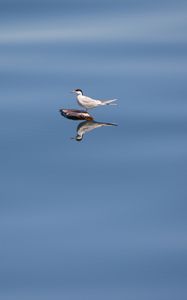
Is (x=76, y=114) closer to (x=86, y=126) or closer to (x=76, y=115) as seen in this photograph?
(x=76, y=115)

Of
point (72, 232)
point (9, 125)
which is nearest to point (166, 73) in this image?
point (9, 125)

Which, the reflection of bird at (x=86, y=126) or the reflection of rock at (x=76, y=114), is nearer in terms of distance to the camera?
the reflection of bird at (x=86, y=126)

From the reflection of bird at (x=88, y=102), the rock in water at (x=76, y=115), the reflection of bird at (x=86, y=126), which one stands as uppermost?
the reflection of bird at (x=88, y=102)

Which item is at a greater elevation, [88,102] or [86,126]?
[88,102]

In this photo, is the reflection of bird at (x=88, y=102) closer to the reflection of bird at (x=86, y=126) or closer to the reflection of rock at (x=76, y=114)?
the reflection of rock at (x=76, y=114)

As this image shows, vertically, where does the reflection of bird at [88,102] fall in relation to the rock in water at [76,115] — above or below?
above

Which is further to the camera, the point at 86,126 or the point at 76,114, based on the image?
the point at 76,114

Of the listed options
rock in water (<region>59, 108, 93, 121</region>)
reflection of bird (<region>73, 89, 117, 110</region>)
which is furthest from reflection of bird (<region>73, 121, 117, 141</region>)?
reflection of bird (<region>73, 89, 117, 110</region>)

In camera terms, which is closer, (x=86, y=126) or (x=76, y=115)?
(x=86, y=126)

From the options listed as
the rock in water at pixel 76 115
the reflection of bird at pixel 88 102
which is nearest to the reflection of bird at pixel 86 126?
the rock in water at pixel 76 115

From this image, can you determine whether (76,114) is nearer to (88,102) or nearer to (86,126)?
(88,102)

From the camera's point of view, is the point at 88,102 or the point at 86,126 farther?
the point at 88,102

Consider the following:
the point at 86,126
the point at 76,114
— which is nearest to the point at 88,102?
the point at 76,114

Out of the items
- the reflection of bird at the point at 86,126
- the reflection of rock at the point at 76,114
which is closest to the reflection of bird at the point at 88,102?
the reflection of rock at the point at 76,114
